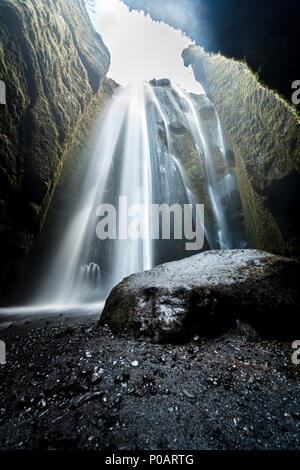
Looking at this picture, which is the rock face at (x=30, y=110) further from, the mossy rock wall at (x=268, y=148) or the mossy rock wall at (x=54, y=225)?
the mossy rock wall at (x=268, y=148)

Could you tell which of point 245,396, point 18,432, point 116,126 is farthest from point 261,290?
point 116,126

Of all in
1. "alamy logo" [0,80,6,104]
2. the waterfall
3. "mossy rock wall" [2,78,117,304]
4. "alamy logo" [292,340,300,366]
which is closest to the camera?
"alamy logo" [292,340,300,366]

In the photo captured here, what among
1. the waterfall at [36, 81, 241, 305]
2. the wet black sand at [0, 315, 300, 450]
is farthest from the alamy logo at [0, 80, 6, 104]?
the waterfall at [36, 81, 241, 305]

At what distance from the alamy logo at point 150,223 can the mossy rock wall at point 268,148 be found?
6367 millimetres

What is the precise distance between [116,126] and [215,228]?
1383 centimetres

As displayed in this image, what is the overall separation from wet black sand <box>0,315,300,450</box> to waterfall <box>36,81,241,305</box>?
32.7 ft

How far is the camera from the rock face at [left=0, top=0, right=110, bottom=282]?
452cm

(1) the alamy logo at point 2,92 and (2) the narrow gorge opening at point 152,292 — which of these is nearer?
(2) the narrow gorge opening at point 152,292

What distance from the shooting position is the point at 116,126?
18188mm

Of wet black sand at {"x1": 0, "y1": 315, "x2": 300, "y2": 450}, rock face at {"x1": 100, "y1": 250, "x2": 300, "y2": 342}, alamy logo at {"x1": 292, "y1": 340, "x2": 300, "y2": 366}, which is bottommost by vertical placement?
alamy logo at {"x1": 292, "y1": 340, "x2": 300, "y2": 366}

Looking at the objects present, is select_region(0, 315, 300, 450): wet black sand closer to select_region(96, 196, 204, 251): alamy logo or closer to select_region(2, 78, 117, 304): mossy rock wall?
select_region(2, 78, 117, 304): mossy rock wall

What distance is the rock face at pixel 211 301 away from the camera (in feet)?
12.0

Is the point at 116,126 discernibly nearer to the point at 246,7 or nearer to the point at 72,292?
the point at 72,292

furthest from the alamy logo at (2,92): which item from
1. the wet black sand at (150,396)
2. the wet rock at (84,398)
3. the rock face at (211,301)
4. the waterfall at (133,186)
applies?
the waterfall at (133,186)
